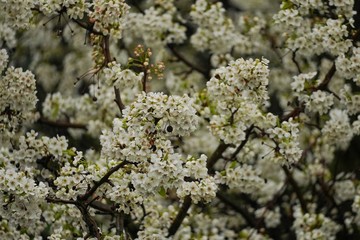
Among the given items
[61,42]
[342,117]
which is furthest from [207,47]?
[61,42]

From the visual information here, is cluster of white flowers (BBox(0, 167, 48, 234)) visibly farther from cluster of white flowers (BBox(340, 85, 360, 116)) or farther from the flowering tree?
cluster of white flowers (BBox(340, 85, 360, 116))

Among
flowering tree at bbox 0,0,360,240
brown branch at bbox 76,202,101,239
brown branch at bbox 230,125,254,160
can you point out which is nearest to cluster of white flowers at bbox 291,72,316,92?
flowering tree at bbox 0,0,360,240

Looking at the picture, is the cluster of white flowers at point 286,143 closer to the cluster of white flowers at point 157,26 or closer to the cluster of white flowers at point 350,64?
the cluster of white flowers at point 350,64

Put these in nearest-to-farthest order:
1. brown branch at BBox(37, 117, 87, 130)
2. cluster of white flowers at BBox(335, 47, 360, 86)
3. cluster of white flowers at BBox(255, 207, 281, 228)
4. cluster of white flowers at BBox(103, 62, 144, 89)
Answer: cluster of white flowers at BBox(103, 62, 144, 89) → cluster of white flowers at BBox(335, 47, 360, 86) → brown branch at BBox(37, 117, 87, 130) → cluster of white flowers at BBox(255, 207, 281, 228)

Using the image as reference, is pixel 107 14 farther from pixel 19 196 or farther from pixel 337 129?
pixel 337 129

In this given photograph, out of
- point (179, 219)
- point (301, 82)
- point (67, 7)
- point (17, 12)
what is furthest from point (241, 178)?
point (17, 12)
